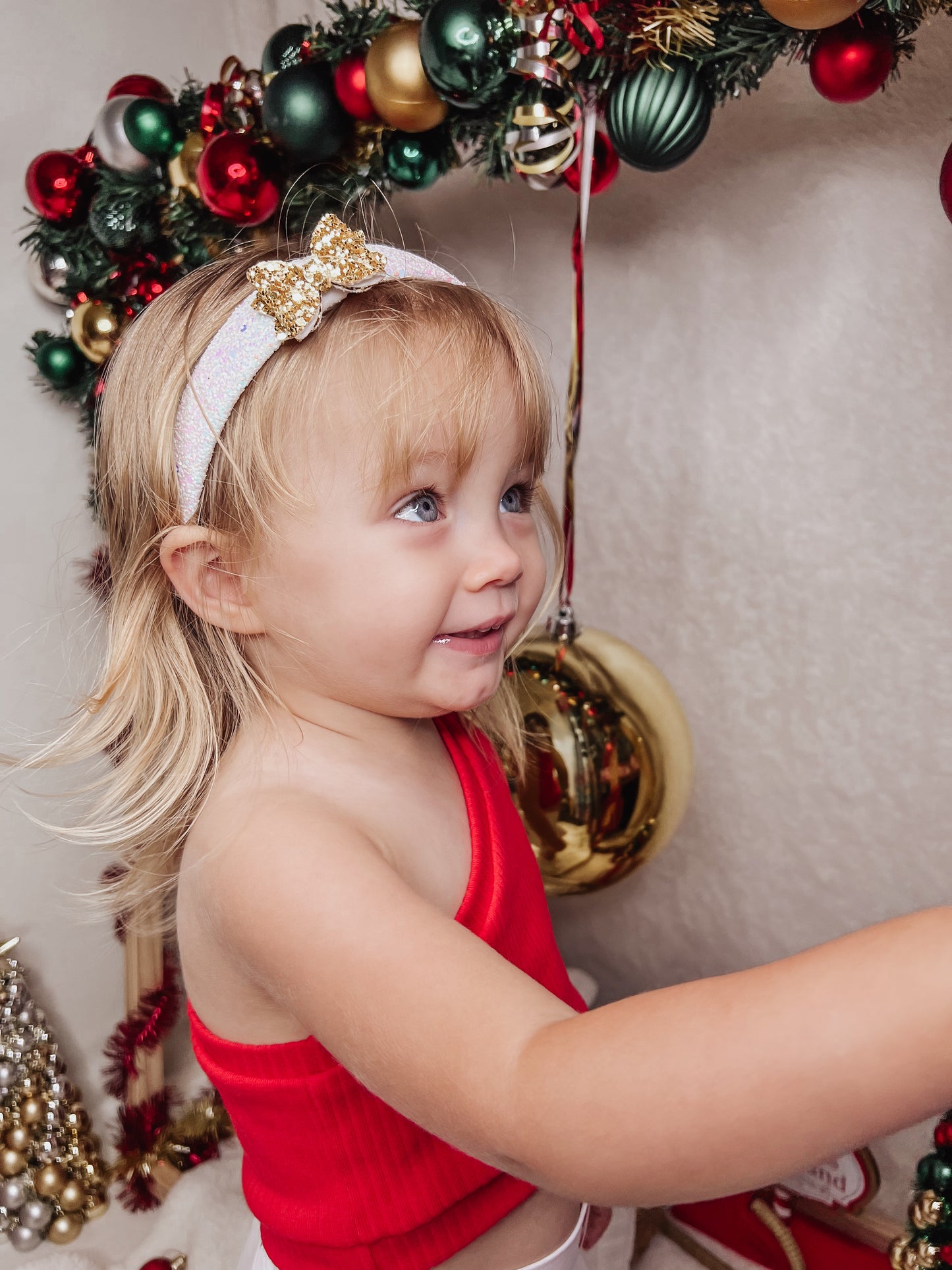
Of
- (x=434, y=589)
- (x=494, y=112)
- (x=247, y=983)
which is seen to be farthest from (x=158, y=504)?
(x=494, y=112)

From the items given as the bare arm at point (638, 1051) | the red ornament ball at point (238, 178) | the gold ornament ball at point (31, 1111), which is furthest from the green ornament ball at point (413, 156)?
the gold ornament ball at point (31, 1111)

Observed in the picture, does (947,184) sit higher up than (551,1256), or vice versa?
(947,184)

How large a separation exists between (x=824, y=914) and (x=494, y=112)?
2.61 feet

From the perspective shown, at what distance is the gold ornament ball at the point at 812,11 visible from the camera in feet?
2.18

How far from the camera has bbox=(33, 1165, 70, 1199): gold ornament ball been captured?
112 centimetres

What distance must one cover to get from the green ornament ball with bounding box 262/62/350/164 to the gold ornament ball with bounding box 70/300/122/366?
26 centimetres

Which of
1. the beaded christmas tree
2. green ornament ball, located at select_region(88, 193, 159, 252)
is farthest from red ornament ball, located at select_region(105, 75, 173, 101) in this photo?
the beaded christmas tree

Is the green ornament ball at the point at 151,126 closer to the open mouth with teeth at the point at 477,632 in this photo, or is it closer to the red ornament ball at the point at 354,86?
the red ornament ball at the point at 354,86

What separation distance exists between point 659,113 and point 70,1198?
1167 millimetres

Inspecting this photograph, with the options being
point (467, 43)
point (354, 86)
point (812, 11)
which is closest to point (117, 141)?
point (354, 86)

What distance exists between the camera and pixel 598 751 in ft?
3.09

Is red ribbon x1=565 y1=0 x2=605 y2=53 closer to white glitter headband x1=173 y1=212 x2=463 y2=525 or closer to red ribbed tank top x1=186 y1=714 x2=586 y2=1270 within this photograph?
white glitter headband x1=173 y1=212 x2=463 y2=525

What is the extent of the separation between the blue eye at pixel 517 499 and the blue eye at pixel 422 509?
0.07m

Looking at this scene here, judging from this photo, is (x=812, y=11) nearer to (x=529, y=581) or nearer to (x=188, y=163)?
(x=529, y=581)
